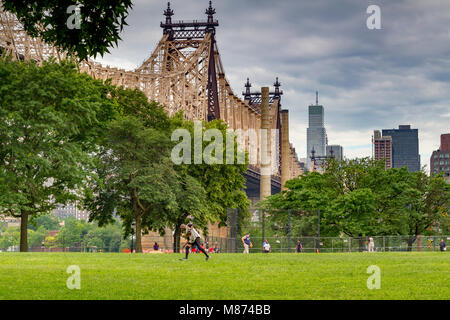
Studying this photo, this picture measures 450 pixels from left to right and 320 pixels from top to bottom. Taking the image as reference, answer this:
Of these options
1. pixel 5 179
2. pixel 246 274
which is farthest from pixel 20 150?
pixel 246 274

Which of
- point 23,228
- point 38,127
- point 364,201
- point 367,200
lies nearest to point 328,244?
point 364,201

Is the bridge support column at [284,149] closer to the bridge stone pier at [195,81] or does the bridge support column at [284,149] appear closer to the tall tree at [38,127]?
the bridge stone pier at [195,81]

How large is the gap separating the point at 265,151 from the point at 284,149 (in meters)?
36.5

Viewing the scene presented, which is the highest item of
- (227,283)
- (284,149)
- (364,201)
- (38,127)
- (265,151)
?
(284,149)

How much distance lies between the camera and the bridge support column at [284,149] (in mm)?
133300

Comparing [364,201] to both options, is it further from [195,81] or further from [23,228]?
[195,81]

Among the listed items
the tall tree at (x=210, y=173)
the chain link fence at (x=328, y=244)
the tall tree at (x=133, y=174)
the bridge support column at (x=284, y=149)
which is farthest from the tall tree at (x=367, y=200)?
the bridge support column at (x=284, y=149)

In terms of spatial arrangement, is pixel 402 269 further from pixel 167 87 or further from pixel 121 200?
pixel 167 87

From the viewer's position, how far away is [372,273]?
2078 centimetres

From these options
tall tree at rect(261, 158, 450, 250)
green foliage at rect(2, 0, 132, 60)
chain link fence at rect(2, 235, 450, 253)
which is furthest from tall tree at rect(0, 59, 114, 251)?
green foliage at rect(2, 0, 132, 60)

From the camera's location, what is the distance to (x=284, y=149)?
14250 cm
